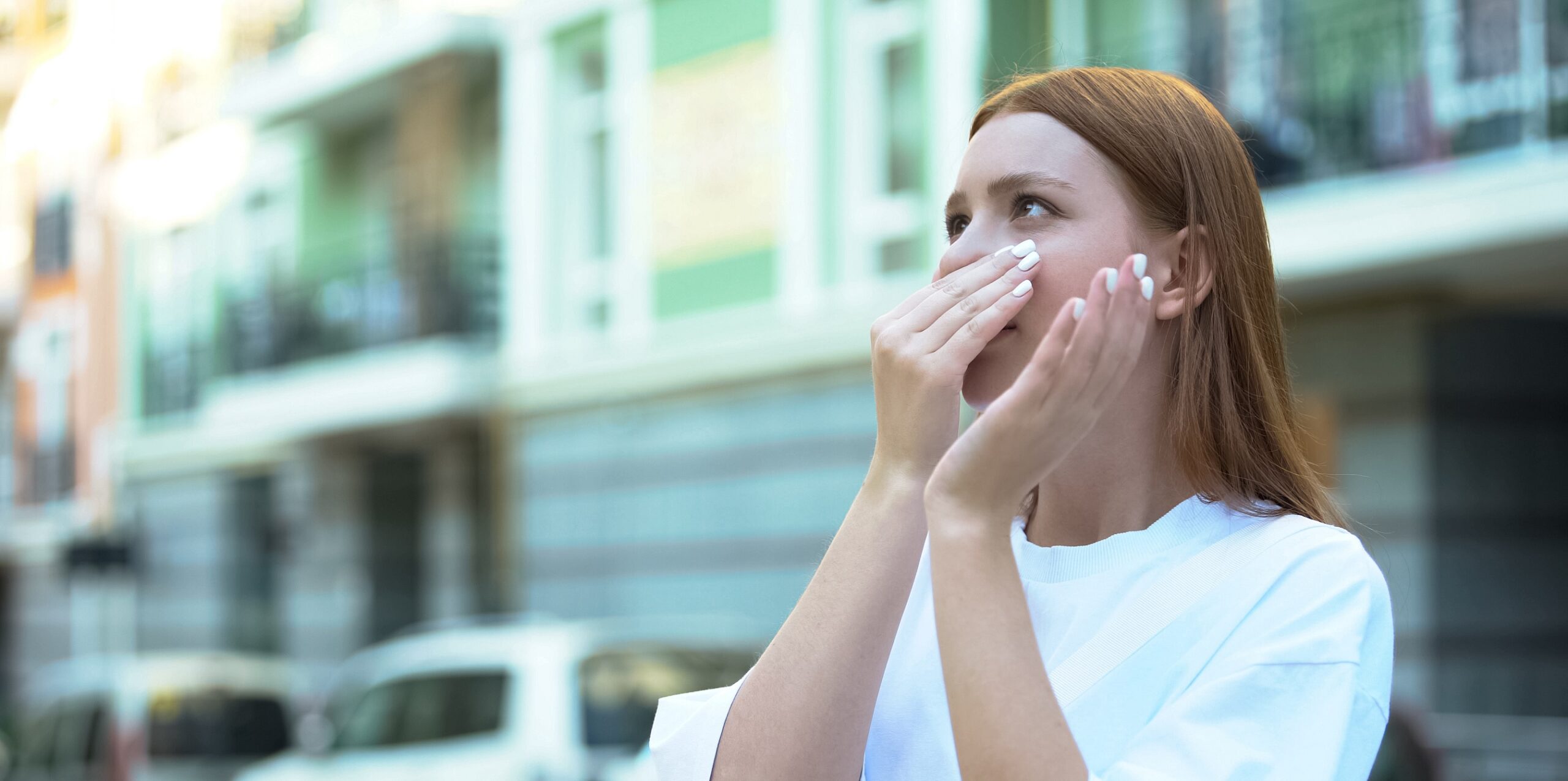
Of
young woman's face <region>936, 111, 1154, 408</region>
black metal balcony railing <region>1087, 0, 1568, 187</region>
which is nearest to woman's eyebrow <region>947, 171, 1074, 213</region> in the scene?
young woman's face <region>936, 111, 1154, 408</region>

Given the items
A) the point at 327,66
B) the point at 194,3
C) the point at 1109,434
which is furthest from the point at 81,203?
the point at 1109,434

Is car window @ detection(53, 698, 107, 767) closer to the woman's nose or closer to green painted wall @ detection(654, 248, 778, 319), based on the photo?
green painted wall @ detection(654, 248, 778, 319)

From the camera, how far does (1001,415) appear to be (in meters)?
1.37

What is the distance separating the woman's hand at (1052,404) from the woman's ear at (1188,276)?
0.22 meters

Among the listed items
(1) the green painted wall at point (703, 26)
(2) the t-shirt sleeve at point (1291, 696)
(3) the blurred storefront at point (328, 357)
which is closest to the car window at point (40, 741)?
(3) the blurred storefront at point (328, 357)

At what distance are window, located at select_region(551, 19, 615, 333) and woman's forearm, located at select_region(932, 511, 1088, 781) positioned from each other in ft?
43.1

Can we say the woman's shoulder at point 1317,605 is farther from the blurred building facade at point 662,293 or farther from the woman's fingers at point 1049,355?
the blurred building facade at point 662,293

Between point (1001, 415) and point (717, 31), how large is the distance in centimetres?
1202

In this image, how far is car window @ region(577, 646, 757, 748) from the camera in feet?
21.1

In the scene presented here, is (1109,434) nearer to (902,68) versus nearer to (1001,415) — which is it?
(1001,415)

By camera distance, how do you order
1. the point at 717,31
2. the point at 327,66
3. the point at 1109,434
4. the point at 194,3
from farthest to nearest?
the point at 194,3 → the point at 327,66 → the point at 717,31 → the point at 1109,434

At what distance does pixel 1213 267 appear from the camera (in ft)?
5.36

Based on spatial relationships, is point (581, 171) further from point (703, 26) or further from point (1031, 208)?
point (1031, 208)

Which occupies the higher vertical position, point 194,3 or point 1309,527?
point 194,3
